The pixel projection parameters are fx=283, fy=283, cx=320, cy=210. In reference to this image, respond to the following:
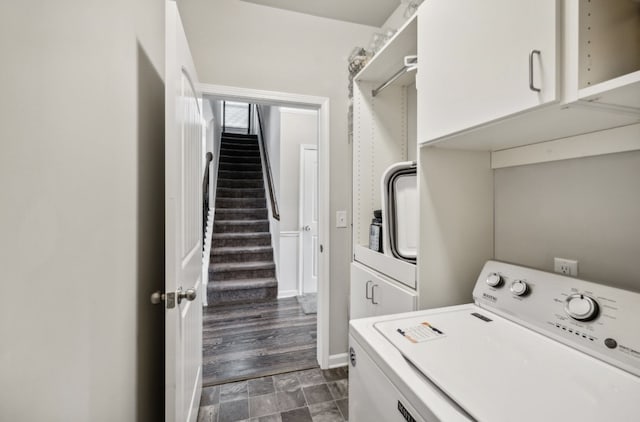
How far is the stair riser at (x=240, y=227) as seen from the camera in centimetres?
433

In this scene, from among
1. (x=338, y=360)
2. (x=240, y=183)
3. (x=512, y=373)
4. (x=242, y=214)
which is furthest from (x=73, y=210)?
(x=240, y=183)

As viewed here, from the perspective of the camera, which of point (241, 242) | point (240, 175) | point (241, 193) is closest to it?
point (241, 242)

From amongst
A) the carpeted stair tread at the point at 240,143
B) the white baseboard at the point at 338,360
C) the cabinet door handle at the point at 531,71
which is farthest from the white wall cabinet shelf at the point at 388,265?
the carpeted stair tread at the point at 240,143

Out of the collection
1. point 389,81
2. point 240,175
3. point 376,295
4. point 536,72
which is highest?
point 389,81

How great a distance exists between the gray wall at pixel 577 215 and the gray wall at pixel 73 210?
1.48 m

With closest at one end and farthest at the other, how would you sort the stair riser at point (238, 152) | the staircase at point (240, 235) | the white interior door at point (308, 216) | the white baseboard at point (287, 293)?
the staircase at point (240, 235) → the white baseboard at point (287, 293) → the white interior door at point (308, 216) → the stair riser at point (238, 152)

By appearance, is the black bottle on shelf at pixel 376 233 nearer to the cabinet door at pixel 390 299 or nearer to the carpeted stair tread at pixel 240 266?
the cabinet door at pixel 390 299

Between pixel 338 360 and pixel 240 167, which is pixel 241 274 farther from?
pixel 240 167

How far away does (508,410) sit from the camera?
0.58 metres

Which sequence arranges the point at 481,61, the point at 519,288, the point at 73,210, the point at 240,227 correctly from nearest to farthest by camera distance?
the point at 73,210 < the point at 481,61 < the point at 519,288 < the point at 240,227

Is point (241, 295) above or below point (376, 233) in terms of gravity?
below

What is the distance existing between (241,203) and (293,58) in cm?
328

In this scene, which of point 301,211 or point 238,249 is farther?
point 238,249

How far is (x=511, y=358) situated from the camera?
30.8 inches
